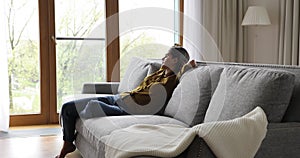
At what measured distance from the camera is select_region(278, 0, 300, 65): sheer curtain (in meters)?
3.95

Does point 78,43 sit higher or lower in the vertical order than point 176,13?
lower

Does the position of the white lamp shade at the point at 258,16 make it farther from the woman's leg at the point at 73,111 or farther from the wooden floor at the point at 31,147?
the wooden floor at the point at 31,147

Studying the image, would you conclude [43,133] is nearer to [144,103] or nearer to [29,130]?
[29,130]

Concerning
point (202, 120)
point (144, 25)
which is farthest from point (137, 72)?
point (144, 25)

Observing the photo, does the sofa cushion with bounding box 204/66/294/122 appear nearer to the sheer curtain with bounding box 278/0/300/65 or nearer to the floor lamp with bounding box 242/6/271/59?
the sheer curtain with bounding box 278/0/300/65

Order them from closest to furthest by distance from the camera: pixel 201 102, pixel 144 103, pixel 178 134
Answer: pixel 178 134 → pixel 201 102 → pixel 144 103

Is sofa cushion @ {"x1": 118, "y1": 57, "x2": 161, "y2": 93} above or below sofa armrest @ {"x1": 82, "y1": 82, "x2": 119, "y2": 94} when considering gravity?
above

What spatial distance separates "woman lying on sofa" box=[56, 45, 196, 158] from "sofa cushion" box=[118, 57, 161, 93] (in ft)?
0.72

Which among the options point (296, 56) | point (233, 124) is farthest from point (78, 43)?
point (233, 124)

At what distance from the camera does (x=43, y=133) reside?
154 inches

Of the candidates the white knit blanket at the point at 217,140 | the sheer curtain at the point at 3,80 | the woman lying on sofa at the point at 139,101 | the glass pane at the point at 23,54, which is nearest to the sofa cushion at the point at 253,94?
the white knit blanket at the point at 217,140

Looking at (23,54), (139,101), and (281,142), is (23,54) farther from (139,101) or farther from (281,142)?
(281,142)

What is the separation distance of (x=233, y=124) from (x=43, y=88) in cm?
326

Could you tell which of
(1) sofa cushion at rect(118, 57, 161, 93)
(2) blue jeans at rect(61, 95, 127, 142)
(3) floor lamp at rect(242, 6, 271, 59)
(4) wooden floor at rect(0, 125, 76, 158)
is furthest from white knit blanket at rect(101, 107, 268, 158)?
(3) floor lamp at rect(242, 6, 271, 59)
